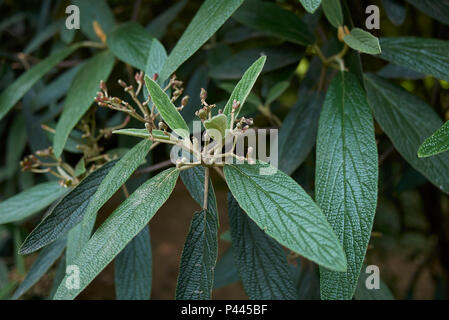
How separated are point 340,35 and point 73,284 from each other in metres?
0.53

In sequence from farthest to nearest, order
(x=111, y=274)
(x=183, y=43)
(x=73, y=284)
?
(x=111, y=274)
(x=183, y=43)
(x=73, y=284)

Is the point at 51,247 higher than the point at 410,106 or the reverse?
the reverse

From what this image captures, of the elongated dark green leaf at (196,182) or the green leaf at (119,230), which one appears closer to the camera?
the green leaf at (119,230)

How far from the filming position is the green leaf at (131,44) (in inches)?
29.8

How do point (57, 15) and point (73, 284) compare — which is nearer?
point (73, 284)

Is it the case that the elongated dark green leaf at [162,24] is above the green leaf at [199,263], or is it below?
above

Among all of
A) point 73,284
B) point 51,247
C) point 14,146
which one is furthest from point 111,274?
point 73,284

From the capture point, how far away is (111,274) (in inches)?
54.6

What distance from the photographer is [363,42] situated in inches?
23.1

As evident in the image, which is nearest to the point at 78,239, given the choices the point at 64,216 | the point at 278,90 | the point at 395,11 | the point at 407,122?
the point at 64,216

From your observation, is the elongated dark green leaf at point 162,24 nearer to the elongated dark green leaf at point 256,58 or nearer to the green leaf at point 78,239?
the elongated dark green leaf at point 256,58

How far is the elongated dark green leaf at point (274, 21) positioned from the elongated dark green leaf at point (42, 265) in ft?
1.63

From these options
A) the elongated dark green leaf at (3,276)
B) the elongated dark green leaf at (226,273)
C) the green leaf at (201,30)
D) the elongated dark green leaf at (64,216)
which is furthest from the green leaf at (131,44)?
the elongated dark green leaf at (3,276)
